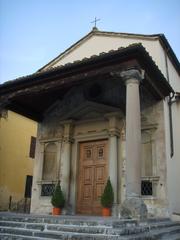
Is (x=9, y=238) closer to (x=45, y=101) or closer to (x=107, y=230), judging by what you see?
(x=107, y=230)

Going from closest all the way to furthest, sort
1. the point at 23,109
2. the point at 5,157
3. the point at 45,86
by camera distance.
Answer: the point at 45,86 → the point at 23,109 → the point at 5,157

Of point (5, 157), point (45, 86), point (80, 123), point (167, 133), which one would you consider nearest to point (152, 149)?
point (167, 133)

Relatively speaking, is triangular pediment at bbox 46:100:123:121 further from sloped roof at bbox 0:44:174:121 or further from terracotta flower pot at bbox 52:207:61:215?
terracotta flower pot at bbox 52:207:61:215

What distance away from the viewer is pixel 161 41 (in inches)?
428

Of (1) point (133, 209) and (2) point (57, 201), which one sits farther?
(2) point (57, 201)

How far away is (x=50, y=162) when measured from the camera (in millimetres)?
11930

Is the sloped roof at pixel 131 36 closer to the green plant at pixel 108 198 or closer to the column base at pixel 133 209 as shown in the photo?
the green plant at pixel 108 198

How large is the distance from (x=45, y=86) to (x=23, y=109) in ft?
8.27

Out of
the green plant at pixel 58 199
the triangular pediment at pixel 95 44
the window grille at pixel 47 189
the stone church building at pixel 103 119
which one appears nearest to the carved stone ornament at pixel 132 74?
the stone church building at pixel 103 119

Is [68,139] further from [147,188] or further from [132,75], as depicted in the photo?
[132,75]

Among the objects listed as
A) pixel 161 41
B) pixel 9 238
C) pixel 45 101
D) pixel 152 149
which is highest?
pixel 161 41

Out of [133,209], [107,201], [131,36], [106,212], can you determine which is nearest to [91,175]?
[107,201]

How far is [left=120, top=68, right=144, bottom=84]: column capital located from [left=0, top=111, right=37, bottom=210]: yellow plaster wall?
30.2 ft

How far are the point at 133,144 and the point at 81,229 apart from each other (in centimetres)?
250
